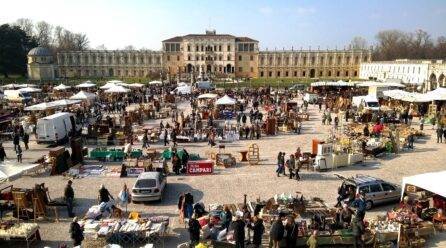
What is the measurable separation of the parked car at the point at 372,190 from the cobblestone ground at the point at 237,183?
12.7 inches

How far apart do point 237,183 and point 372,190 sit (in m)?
5.19

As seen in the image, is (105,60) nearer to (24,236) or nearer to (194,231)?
(24,236)

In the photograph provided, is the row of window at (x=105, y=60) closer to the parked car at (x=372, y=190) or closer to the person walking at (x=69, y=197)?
the person walking at (x=69, y=197)

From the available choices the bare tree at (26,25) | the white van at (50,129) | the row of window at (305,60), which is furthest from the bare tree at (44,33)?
the white van at (50,129)

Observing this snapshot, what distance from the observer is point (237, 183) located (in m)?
16.4

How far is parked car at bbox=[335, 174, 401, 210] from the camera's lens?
535 inches

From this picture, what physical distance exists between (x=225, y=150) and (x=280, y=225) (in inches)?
498

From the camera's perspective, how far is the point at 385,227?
11250 millimetres

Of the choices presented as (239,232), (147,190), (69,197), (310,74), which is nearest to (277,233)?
(239,232)

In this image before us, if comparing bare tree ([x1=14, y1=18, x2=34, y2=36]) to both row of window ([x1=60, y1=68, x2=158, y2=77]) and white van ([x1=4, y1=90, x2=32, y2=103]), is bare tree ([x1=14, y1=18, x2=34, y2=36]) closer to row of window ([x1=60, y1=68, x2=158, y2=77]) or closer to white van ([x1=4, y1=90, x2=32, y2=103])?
row of window ([x1=60, y1=68, x2=158, y2=77])

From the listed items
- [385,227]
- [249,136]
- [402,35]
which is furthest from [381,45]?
[385,227]

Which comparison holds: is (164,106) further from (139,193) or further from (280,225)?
(280,225)

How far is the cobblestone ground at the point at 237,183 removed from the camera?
1259 cm

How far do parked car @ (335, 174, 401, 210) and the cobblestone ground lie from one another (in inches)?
12.7
